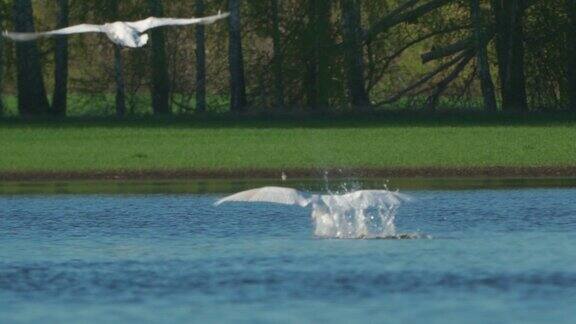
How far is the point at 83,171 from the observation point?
3372 centimetres

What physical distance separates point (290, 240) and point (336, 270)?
2.82 meters

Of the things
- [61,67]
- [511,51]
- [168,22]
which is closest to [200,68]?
[61,67]

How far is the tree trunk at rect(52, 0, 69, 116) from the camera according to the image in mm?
47812

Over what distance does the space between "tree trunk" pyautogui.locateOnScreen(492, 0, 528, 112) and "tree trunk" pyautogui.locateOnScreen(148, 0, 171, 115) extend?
8.27 m

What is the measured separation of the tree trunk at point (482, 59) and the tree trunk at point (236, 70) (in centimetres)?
571

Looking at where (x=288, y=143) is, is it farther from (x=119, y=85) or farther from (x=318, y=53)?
Answer: (x=119, y=85)

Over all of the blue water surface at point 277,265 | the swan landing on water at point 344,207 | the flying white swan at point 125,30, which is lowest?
the blue water surface at point 277,265

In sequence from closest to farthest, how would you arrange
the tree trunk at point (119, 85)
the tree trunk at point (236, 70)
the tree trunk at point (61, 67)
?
the tree trunk at point (236, 70)
the tree trunk at point (119, 85)
the tree trunk at point (61, 67)

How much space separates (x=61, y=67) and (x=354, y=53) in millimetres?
7575

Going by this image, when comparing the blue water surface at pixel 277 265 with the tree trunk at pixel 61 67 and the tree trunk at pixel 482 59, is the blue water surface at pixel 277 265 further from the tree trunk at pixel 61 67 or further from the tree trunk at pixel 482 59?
the tree trunk at pixel 61 67

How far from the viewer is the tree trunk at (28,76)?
46.2 meters

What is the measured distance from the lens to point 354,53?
46.9 meters

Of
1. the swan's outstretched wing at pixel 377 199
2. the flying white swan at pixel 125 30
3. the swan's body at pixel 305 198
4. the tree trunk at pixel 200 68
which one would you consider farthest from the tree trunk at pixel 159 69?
the swan's outstretched wing at pixel 377 199

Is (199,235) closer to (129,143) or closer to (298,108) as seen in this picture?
(129,143)
